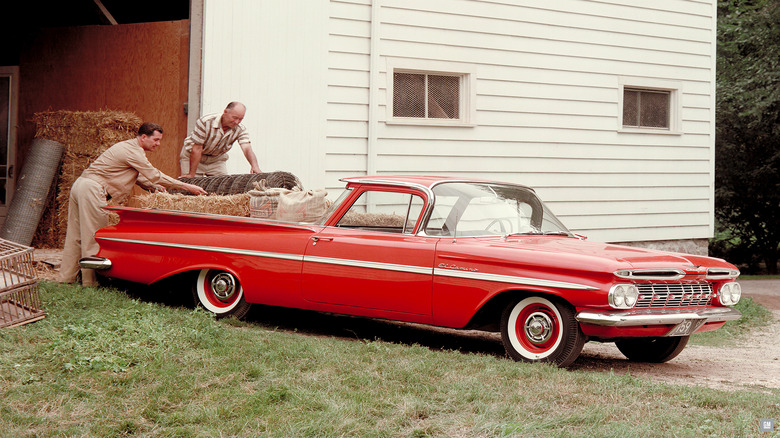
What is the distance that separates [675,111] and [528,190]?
7.32 metres

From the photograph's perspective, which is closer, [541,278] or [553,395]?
[553,395]

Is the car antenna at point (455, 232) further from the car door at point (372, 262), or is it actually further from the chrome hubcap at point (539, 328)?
the chrome hubcap at point (539, 328)

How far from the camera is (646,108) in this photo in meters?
13.4

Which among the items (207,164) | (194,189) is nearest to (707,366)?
(194,189)

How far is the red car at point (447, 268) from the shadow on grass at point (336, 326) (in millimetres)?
346

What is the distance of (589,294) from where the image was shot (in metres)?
5.73

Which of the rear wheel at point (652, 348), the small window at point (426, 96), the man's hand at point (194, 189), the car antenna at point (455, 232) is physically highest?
the small window at point (426, 96)

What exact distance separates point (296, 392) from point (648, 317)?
2.39 meters

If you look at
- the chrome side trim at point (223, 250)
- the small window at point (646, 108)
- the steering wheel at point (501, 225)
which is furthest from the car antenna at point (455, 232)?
the small window at point (646, 108)

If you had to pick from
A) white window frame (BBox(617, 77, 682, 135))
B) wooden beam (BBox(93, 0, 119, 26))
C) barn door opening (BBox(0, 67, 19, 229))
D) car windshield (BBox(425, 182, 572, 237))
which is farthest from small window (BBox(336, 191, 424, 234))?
wooden beam (BBox(93, 0, 119, 26))

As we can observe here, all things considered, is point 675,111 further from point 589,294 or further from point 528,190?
point 589,294

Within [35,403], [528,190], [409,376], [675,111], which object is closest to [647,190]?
[675,111]

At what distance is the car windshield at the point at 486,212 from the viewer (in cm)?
658

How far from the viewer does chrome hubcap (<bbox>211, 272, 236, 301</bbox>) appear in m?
7.31
